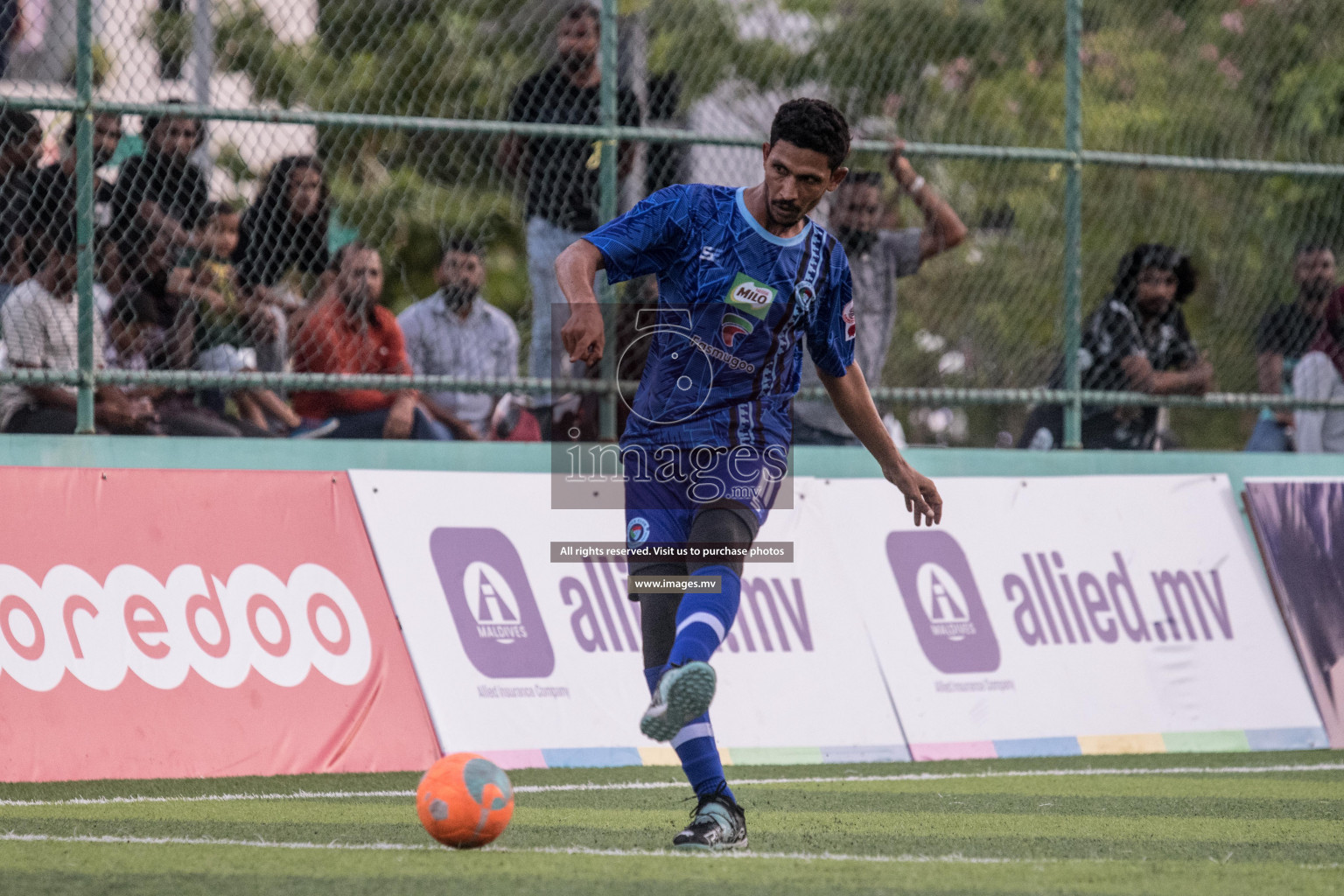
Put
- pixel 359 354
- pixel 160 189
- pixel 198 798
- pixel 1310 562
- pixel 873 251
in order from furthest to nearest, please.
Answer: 1. pixel 1310 562
2. pixel 873 251
3. pixel 359 354
4. pixel 160 189
5. pixel 198 798

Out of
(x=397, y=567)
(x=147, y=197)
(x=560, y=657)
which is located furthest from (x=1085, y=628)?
(x=147, y=197)

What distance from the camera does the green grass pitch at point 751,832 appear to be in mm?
4641

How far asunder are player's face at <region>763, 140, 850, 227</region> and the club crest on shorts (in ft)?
3.30

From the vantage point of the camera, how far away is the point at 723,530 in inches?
208

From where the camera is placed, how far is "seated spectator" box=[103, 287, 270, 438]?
852 centimetres

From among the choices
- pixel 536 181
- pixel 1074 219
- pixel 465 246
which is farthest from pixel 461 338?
pixel 1074 219

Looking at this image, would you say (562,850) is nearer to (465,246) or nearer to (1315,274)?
(465,246)

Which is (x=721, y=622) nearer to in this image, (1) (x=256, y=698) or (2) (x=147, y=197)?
(1) (x=256, y=698)

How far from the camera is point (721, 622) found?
16.9 feet

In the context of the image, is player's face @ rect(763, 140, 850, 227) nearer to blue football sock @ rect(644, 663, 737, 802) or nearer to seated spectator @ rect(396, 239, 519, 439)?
blue football sock @ rect(644, 663, 737, 802)

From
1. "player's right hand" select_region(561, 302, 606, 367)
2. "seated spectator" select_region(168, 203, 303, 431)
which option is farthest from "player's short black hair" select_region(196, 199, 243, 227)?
"player's right hand" select_region(561, 302, 606, 367)

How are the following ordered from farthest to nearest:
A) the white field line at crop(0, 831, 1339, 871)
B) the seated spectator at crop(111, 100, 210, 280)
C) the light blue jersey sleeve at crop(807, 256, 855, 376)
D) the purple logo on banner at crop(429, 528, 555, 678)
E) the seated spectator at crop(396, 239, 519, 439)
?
the seated spectator at crop(396, 239, 519, 439), the seated spectator at crop(111, 100, 210, 280), the purple logo on banner at crop(429, 528, 555, 678), the light blue jersey sleeve at crop(807, 256, 855, 376), the white field line at crop(0, 831, 1339, 871)

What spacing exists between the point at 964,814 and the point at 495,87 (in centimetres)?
513

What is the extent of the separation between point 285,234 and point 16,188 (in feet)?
4.20
